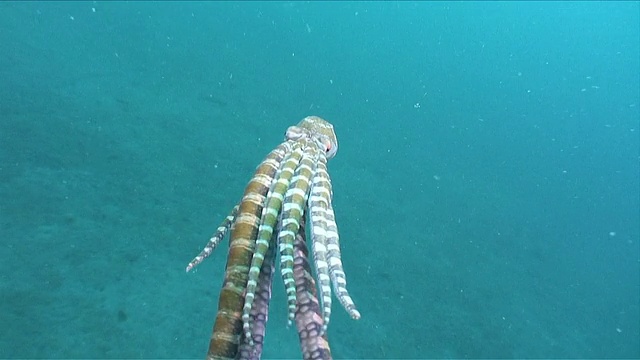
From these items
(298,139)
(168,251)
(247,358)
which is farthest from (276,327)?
(247,358)

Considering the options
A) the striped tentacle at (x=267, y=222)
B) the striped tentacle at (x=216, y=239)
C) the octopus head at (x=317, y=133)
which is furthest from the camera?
the octopus head at (x=317, y=133)

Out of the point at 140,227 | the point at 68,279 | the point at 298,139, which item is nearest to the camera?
the point at 298,139

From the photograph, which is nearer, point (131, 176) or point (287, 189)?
point (287, 189)

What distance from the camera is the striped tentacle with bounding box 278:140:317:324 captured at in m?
2.69

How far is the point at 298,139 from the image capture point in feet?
12.8

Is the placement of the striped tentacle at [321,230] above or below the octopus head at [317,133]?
below

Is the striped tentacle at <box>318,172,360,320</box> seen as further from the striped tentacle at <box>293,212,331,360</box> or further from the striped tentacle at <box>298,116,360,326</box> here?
the striped tentacle at <box>293,212,331,360</box>

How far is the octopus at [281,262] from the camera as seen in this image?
2660mm

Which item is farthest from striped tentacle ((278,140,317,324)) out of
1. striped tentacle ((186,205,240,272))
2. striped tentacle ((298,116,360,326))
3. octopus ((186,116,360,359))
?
striped tentacle ((186,205,240,272))

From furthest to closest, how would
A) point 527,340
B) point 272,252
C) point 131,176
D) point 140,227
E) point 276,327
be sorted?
Answer: 1. point 527,340
2. point 131,176
3. point 140,227
4. point 276,327
5. point 272,252

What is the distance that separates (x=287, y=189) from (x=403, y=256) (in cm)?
958

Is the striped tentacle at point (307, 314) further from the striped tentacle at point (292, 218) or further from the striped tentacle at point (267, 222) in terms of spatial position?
the striped tentacle at point (267, 222)

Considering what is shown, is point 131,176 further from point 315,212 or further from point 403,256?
point 315,212

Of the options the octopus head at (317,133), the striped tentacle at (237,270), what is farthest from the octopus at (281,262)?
the octopus head at (317,133)
